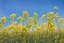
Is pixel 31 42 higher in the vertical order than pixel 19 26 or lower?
lower

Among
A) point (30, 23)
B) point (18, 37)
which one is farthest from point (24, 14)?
point (18, 37)

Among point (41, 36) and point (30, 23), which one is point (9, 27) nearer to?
point (30, 23)

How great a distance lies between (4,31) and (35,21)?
127cm

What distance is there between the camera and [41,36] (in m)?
8.27

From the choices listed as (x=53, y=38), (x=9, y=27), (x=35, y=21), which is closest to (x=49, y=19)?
(x=35, y=21)

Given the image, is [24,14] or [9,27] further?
[9,27]

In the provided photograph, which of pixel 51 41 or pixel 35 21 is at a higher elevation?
pixel 35 21

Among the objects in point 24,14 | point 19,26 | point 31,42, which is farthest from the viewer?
point 19,26

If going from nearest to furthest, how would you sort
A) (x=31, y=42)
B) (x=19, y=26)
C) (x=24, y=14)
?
(x=24, y=14) < (x=31, y=42) < (x=19, y=26)

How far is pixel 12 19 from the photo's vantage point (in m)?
8.23

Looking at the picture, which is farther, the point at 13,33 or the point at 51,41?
the point at 13,33

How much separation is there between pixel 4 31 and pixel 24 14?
114cm

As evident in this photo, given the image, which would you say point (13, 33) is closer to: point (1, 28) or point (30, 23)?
point (1, 28)

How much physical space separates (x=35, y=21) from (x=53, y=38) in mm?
1099
